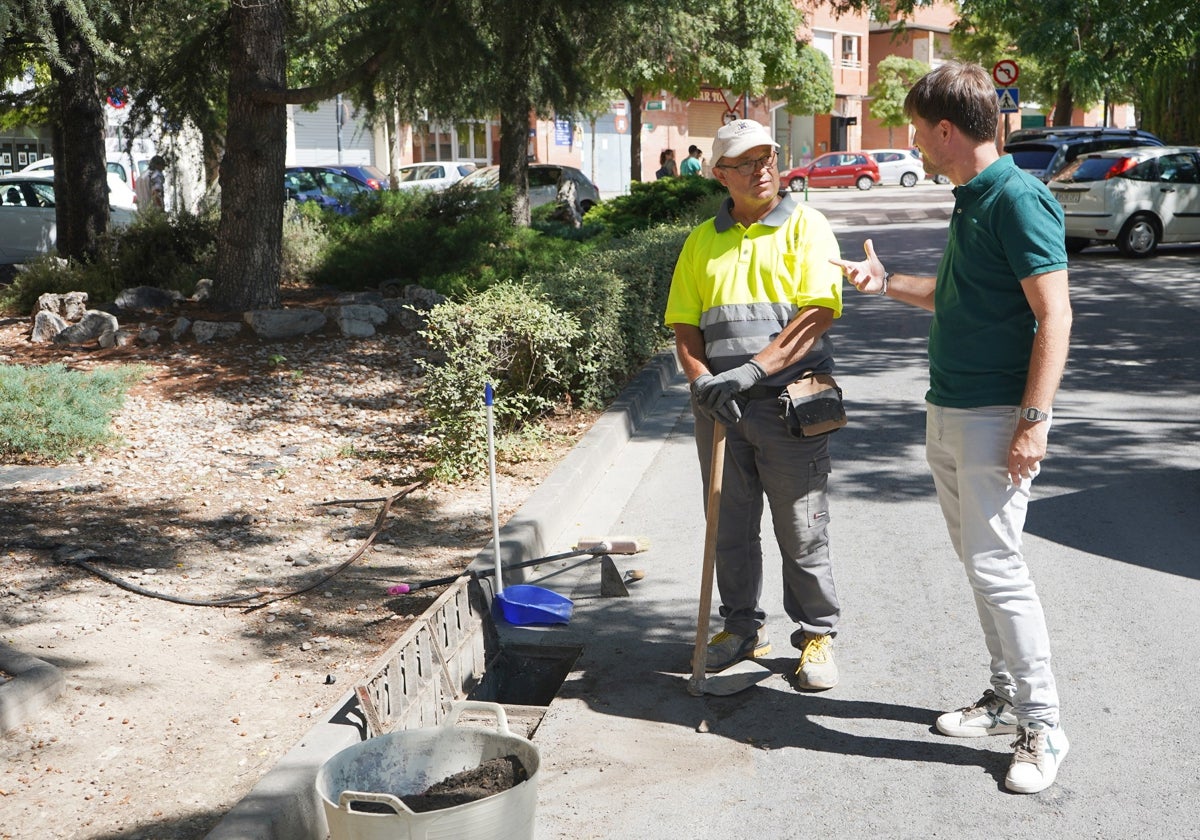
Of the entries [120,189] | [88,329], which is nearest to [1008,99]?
[120,189]

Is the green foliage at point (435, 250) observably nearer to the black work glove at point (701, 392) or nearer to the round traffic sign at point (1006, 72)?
the black work glove at point (701, 392)

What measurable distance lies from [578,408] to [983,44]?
43.2m

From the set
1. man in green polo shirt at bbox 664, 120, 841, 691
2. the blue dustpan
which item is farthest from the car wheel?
man in green polo shirt at bbox 664, 120, 841, 691

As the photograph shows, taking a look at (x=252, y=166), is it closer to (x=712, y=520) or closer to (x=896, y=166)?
(x=712, y=520)

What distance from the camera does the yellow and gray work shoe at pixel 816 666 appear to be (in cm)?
433

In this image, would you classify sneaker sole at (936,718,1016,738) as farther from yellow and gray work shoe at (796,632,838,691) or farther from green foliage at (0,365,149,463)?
green foliage at (0,365,149,463)

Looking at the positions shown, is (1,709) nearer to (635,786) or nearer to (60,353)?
(635,786)

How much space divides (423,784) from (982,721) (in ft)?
6.05

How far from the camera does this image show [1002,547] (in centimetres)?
360

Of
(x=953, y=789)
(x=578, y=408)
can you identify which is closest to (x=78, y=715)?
(x=953, y=789)

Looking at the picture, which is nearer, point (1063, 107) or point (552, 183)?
point (552, 183)

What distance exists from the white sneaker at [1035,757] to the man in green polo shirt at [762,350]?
0.82 metres

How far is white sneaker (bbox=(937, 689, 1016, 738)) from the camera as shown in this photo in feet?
12.9

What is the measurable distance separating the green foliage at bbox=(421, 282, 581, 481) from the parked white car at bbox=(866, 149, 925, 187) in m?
43.6
